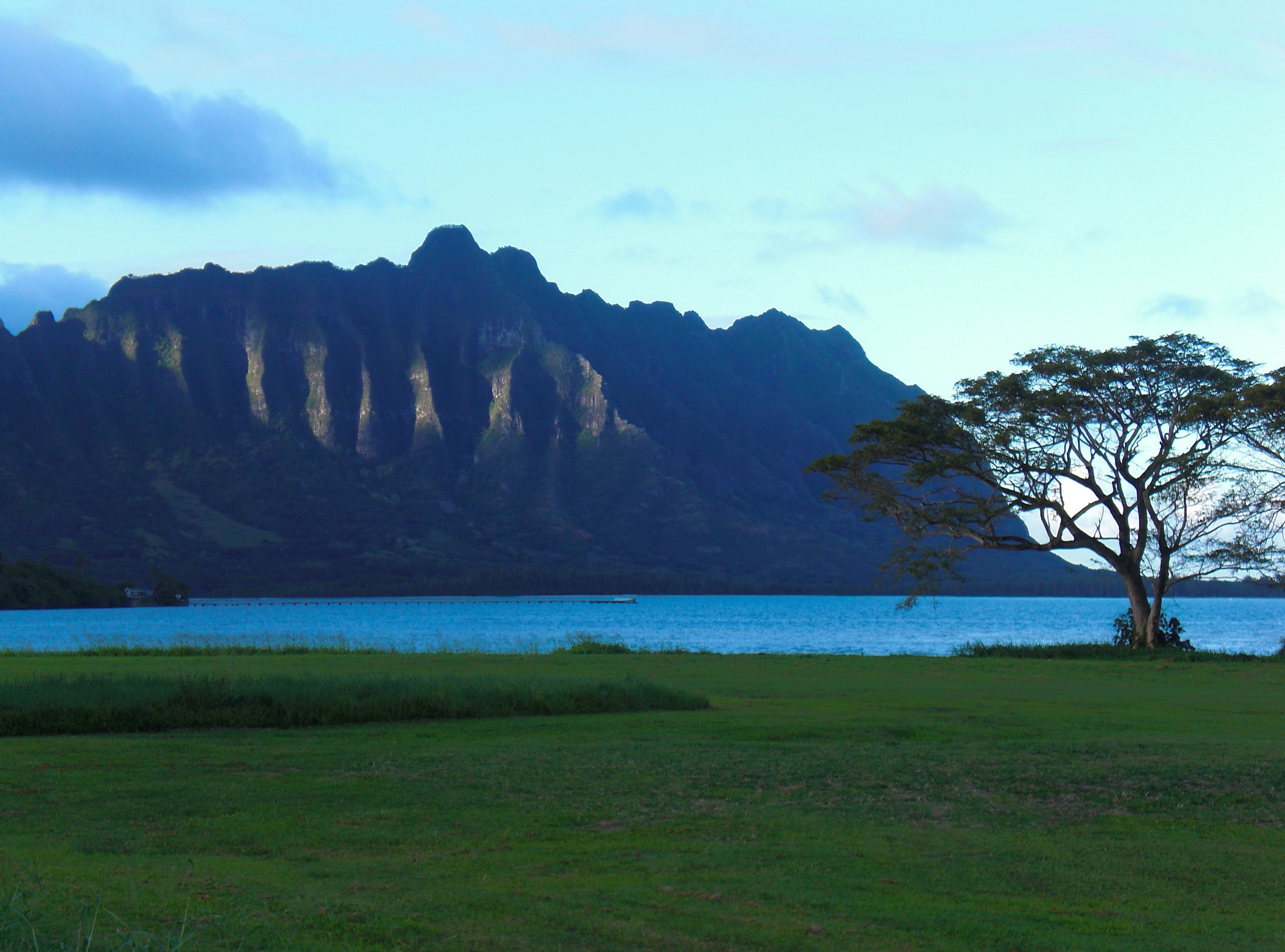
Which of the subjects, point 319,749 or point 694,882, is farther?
point 319,749

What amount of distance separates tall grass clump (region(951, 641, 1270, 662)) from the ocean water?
3.77 metres

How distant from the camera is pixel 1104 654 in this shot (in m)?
37.3

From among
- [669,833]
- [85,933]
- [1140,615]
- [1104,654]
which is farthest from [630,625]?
[85,933]

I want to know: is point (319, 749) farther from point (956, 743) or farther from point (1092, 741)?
point (1092, 741)

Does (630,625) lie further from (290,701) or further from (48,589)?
(48,589)

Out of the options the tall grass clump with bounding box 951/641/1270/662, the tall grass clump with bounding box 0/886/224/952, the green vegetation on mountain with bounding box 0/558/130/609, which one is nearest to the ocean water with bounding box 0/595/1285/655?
the green vegetation on mountain with bounding box 0/558/130/609

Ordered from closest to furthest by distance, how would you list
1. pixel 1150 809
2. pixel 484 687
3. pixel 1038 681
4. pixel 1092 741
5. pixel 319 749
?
pixel 1150 809 → pixel 319 749 → pixel 1092 741 → pixel 484 687 → pixel 1038 681

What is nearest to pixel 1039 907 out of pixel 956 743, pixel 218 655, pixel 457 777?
pixel 457 777

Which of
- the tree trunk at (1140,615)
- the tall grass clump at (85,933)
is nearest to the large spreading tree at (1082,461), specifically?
the tree trunk at (1140,615)

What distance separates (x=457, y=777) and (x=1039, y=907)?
21.8 feet

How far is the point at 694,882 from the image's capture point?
27.3 feet

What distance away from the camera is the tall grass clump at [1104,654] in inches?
1405

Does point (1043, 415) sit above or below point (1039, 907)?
above

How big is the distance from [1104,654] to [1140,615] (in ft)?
9.24
